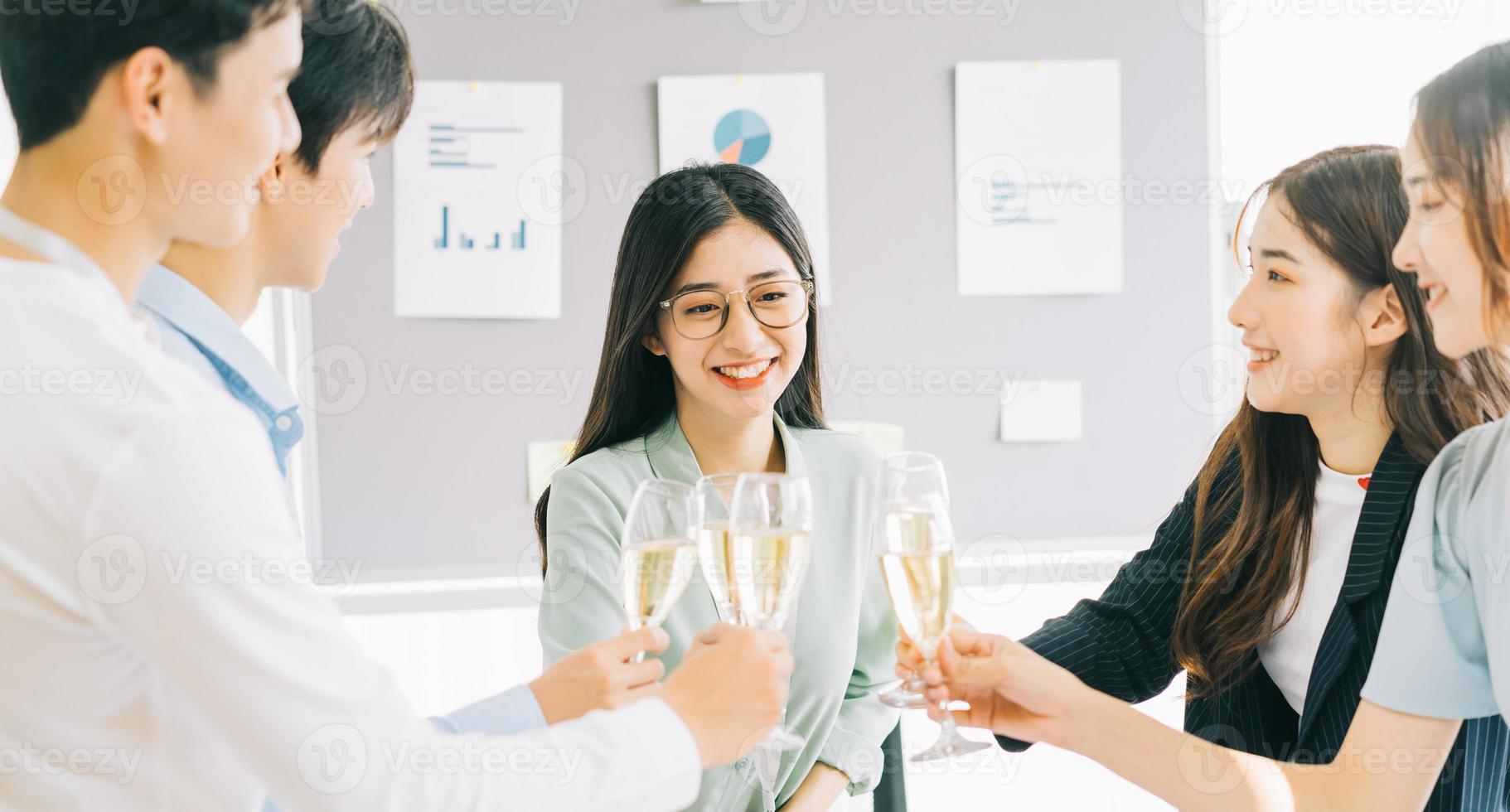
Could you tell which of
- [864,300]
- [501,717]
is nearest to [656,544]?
[501,717]

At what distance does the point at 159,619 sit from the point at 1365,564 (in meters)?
1.33

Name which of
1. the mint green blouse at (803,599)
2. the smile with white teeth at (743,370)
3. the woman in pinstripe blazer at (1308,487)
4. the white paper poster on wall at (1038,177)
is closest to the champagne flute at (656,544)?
the mint green blouse at (803,599)

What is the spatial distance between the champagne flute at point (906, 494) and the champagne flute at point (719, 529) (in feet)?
0.54

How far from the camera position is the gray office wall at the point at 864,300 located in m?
2.58

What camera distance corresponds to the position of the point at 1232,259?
2.76m

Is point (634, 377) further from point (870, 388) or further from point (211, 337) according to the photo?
point (870, 388)

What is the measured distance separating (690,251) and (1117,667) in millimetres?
876

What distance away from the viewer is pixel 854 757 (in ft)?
5.63

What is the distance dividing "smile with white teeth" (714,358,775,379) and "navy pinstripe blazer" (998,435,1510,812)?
1.84 feet

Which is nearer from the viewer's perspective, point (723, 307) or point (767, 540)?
point (767, 540)

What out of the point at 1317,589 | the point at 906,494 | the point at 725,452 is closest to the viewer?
the point at 906,494

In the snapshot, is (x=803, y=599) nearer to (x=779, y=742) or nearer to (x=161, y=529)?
(x=779, y=742)

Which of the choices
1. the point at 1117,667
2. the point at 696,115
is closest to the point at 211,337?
the point at 1117,667

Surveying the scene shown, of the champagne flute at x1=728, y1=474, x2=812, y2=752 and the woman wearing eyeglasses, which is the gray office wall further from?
the champagne flute at x1=728, y1=474, x2=812, y2=752
